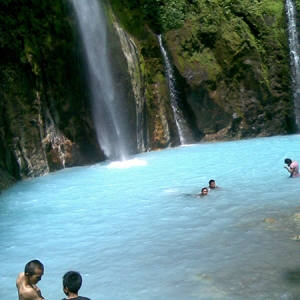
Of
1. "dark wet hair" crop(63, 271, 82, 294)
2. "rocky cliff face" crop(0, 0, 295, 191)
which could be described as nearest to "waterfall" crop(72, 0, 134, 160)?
"rocky cliff face" crop(0, 0, 295, 191)

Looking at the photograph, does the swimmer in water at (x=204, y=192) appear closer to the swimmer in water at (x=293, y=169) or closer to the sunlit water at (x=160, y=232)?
Result: the sunlit water at (x=160, y=232)

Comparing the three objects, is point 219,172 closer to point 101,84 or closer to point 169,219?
point 169,219

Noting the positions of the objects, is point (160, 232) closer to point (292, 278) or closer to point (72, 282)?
point (292, 278)

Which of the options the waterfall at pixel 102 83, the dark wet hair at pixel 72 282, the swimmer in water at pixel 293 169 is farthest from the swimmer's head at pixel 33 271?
the waterfall at pixel 102 83

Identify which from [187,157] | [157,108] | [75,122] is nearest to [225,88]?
[157,108]

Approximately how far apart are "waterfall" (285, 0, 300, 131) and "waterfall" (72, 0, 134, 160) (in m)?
7.98

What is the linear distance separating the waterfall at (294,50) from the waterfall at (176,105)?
189 inches

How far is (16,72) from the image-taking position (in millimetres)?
12852

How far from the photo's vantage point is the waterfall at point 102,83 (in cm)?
1538

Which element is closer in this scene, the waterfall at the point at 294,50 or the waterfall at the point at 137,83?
the waterfall at the point at 137,83

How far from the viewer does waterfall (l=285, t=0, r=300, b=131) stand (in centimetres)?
1997

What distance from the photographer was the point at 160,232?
7625 millimetres

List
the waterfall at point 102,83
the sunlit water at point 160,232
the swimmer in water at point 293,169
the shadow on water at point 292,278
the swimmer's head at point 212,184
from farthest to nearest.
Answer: the waterfall at point 102,83, the swimmer in water at point 293,169, the swimmer's head at point 212,184, the sunlit water at point 160,232, the shadow on water at point 292,278

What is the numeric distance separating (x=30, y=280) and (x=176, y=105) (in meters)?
15.2
